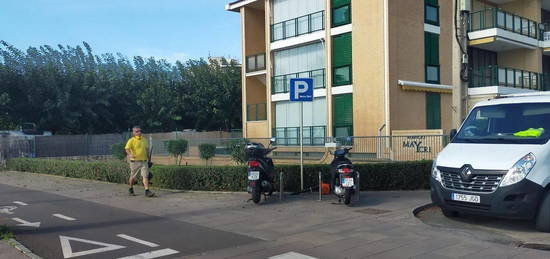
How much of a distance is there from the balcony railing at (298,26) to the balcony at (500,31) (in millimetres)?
7647

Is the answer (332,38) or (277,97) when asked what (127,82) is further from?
(332,38)

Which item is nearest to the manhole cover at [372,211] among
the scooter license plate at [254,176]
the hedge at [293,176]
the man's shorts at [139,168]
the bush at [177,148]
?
the scooter license plate at [254,176]

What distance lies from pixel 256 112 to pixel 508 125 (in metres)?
22.1

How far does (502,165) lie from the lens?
7199 millimetres

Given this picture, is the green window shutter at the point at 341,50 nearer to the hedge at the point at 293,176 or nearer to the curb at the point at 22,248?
the hedge at the point at 293,176

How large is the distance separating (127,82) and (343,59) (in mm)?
26441

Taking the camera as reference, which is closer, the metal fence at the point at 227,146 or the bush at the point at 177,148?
the metal fence at the point at 227,146

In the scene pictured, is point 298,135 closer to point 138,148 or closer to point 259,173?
point 138,148

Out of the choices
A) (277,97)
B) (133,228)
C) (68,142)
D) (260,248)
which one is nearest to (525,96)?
(260,248)

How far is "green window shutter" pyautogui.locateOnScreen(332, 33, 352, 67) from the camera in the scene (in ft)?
77.2

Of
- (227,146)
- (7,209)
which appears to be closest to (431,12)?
(227,146)

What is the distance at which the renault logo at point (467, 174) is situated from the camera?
7.46 m

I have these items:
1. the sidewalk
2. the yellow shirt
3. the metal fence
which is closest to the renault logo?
the sidewalk

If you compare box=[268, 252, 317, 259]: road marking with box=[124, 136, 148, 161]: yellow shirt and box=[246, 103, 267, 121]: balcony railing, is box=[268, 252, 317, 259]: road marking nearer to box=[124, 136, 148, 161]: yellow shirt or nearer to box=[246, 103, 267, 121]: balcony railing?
box=[124, 136, 148, 161]: yellow shirt
